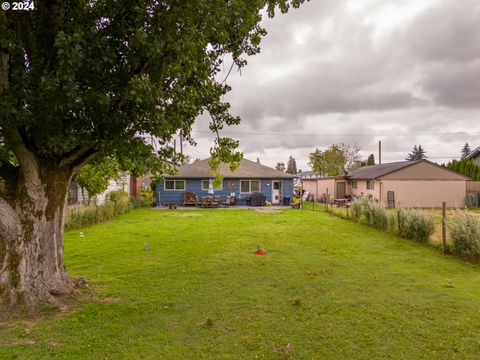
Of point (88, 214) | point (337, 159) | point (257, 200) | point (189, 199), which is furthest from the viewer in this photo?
point (337, 159)

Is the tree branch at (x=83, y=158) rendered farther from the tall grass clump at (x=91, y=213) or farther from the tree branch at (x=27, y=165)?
the tall grass clump at (x=91, y=213)

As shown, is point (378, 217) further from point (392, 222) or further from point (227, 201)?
point (227, 201)

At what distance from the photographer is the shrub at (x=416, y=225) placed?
9.64 meters

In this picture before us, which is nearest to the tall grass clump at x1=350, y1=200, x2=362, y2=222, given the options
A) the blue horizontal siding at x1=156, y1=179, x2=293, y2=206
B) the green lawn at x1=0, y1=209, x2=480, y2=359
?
the green lawn at x1=0, y1=209, x2=480, y2=359

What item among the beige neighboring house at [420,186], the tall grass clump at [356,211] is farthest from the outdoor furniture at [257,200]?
the tall grass clump at [356,211]

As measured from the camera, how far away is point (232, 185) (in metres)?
23.6

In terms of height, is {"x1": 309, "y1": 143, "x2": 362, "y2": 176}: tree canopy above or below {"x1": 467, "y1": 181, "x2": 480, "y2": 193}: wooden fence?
above

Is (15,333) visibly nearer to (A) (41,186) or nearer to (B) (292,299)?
(A) (41,186)

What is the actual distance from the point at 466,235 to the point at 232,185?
56.1 ft

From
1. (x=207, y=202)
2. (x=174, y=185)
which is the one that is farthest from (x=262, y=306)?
(x=174, y=185)

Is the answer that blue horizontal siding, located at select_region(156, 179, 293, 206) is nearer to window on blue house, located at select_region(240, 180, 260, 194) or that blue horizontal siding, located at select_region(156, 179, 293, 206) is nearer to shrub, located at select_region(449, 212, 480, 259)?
window on blue house, located at select_region(240, 180, 260, 194)

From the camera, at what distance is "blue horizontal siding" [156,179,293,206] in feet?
75.5

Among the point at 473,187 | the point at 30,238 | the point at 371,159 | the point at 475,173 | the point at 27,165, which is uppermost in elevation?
the point at 371,159

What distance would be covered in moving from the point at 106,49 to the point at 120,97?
614mm
